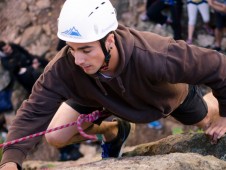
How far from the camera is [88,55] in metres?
2.77

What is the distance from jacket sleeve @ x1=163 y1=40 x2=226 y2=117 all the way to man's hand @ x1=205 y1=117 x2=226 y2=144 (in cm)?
41

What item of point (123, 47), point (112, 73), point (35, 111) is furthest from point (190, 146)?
point (35, 111)

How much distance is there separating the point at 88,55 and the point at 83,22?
22 centimetres

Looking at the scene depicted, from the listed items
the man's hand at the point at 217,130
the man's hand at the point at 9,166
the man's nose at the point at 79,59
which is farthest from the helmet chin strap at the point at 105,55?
the man's hand at the point at 217,130

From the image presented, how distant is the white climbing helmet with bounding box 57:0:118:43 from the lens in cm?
276

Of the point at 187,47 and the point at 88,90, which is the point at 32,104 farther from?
the point at 187,47

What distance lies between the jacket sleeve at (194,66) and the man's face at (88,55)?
447 millimetres

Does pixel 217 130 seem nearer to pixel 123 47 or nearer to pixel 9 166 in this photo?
pixel 123 47

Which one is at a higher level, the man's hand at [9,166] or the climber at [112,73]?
the climber at [112,73]

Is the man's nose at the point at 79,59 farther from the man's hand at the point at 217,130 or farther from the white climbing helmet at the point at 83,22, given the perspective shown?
the man's hand at the point at 217,130

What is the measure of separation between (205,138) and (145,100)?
70cm

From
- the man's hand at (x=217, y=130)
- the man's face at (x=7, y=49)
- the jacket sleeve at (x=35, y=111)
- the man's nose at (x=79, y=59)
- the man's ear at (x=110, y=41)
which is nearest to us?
the man's nose at (x=79, y=59)

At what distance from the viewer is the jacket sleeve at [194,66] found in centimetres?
288

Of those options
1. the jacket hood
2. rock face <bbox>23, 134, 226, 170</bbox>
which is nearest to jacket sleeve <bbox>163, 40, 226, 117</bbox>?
the jacket hood
